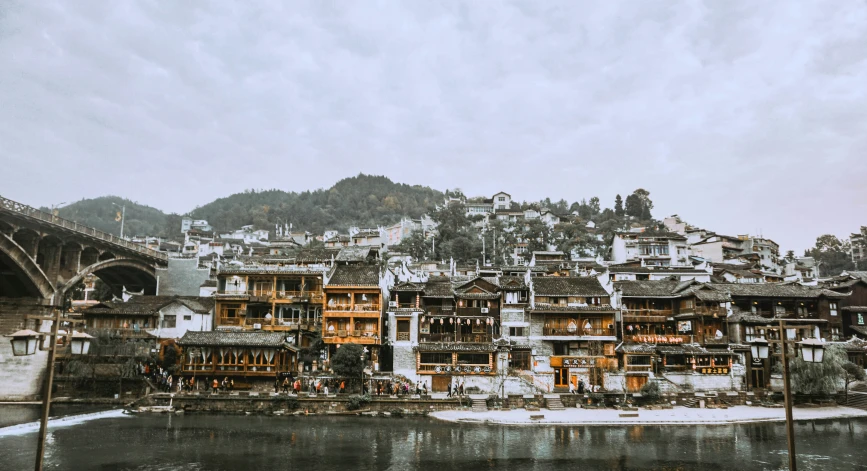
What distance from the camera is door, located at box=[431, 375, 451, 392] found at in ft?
165

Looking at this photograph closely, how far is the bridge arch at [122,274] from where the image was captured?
60256 mm

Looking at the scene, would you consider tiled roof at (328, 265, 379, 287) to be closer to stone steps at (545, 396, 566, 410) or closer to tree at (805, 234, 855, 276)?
stone steps at (545, 396, 566, 410)

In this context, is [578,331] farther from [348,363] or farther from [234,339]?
[234,339]

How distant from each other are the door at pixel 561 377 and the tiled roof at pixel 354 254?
80.6ft

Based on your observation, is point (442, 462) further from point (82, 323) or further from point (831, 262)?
point (831, 262)

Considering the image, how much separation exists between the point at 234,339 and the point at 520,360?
83.1ft

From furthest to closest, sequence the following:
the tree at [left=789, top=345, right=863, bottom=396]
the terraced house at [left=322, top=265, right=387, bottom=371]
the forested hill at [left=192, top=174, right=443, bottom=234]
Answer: the forested hill at [left=192, top=174, right=443, bottom=234] < the terraced house at [left=322, top=265, right=387, bottom=371] < the tree at [left=789, top=345, right=863, bottom=396]

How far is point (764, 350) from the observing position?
17234mm

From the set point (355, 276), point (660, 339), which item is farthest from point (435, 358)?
point (660, 339)

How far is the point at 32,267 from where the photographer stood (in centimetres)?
5222

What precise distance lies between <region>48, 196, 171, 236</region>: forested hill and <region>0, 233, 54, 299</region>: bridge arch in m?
102

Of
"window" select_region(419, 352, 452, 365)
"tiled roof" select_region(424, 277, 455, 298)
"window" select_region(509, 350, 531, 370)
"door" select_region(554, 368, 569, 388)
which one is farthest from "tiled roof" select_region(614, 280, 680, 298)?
"window" select_region(419, 352, 452, 365)

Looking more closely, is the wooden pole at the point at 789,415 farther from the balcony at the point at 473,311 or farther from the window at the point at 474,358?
the balcony at the point at 473,311

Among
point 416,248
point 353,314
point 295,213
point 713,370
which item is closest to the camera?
point 713,370
